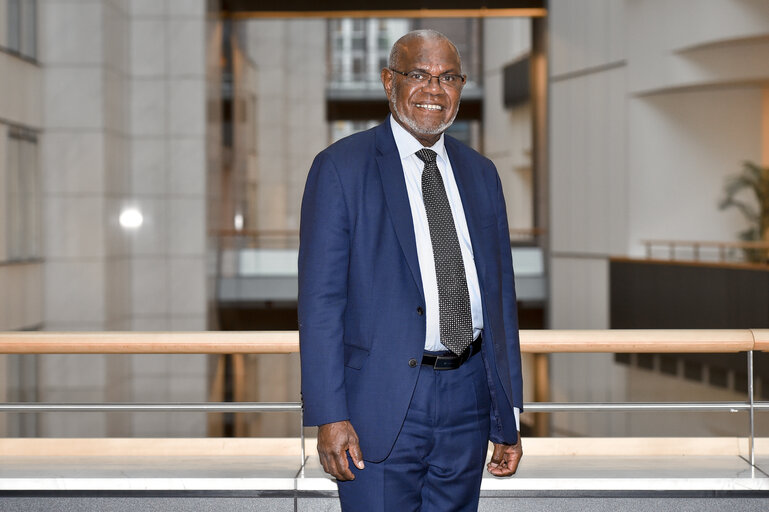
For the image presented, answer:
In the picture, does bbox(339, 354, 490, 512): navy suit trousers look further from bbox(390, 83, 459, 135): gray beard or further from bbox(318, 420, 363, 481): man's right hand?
bbox(390, 83, 459, 135): gray beard

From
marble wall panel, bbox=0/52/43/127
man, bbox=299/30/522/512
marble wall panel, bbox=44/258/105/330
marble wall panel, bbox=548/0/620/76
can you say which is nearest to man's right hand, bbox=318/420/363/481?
man, bbox=299/30/522/512

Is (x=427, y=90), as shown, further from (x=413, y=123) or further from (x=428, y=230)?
(x=428, y=230)

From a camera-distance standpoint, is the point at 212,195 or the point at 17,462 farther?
the point at 212,195

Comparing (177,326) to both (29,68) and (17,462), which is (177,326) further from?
(17,462)

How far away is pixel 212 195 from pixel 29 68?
462cm

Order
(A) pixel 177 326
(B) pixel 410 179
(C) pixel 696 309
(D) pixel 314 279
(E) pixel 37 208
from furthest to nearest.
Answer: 1. (A) pixel 177 326
2. (E) pixel 37 208
3. (C) pixel 696 309
4. (B) pixel 410 179
5. (D) pixel 314 279

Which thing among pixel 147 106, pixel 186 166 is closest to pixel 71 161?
pixel 147 106

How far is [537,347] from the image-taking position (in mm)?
3480

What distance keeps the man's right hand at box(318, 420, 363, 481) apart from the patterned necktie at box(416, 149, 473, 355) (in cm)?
34

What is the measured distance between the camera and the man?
92.7 inches

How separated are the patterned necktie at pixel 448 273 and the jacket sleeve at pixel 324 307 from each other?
0.80 feet

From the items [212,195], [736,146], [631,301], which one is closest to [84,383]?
[212,195]

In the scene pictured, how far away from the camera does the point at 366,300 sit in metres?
2.41

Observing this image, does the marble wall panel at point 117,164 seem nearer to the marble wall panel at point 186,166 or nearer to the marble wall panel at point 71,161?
the marble wall panel at point 71,161
